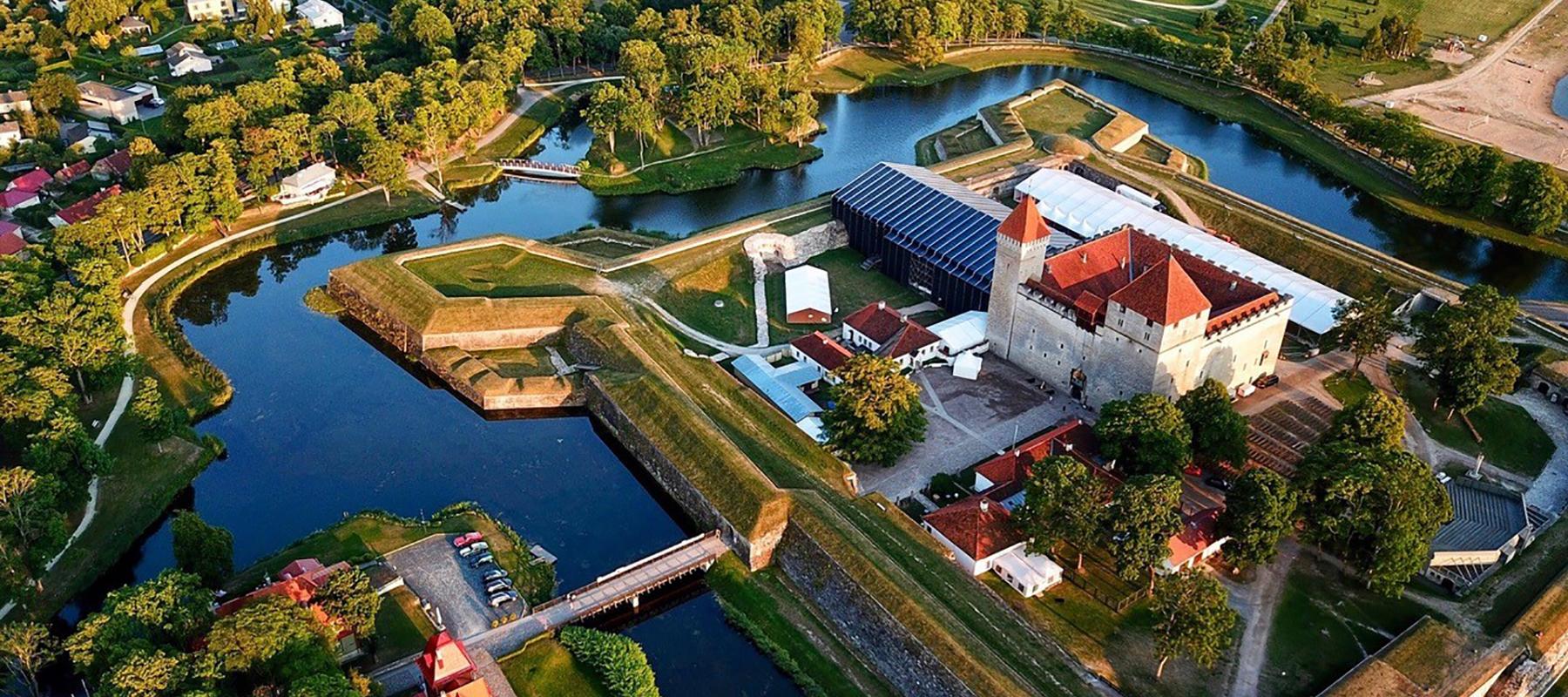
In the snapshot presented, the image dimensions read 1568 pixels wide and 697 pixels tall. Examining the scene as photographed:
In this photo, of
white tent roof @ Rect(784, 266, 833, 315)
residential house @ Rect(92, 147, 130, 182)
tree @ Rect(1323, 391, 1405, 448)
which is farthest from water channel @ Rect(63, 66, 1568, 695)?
tree @ Rect(1323, 391, 1405, 448)

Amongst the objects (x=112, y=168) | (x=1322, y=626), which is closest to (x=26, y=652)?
(x=1322, y=626)

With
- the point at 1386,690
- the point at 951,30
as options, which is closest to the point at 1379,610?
the point at 1386,690

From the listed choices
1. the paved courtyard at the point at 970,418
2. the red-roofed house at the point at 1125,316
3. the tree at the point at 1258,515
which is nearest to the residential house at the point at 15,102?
the paved courtyard at the point at 970,418

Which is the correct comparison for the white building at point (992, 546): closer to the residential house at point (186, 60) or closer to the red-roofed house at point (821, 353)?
the red-roofed house at point (821, 353)

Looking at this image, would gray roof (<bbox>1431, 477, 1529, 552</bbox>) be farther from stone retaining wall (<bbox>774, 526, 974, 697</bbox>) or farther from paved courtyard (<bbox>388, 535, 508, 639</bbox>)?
paved courtyard (<bbox>388, 535, 508, 639</bbox>)

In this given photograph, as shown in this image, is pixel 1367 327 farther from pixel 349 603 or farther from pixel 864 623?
pixel 349 603
